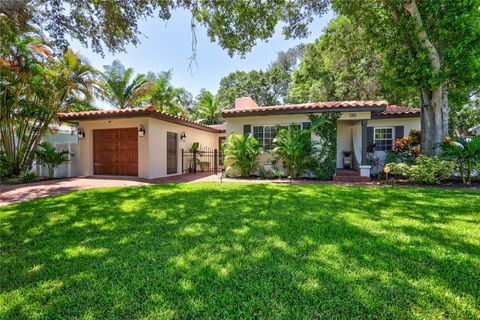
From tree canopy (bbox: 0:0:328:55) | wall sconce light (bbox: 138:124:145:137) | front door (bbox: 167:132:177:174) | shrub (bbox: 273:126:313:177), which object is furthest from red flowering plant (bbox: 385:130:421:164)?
wall sconce light (bbox: 138:124:145:137)

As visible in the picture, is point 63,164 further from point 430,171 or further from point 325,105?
point 430,171

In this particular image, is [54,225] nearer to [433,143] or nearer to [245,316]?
[245,316]

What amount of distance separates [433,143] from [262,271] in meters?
10.8

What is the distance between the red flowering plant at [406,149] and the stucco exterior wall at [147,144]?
34.3 feet

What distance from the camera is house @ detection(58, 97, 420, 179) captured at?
10.8m

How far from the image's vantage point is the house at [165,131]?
10828 mm

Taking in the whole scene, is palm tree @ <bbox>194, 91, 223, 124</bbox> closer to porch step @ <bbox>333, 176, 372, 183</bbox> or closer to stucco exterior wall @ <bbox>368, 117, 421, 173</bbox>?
stucco exterior wall @ <bbox>368, 117, 421, 173</bbox>

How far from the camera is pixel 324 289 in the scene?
7.88ft

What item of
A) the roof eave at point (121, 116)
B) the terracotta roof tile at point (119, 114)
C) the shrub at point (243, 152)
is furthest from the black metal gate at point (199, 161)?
the shrub at point (243, 152)

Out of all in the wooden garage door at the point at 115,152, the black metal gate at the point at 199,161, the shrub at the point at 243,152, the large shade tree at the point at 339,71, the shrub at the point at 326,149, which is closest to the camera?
the shrub at the point at 326,149

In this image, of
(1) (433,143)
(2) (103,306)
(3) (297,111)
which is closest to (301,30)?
(3) (297,111)

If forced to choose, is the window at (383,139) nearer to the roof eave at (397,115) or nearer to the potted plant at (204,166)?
the roof eave at (397,115)

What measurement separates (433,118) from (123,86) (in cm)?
1954

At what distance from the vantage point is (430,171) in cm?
856
